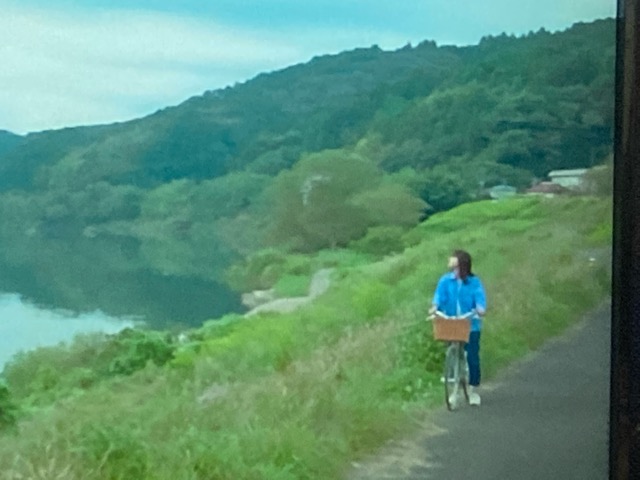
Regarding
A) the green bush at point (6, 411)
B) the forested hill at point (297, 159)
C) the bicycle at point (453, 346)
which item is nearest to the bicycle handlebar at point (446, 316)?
the bicycle at point (453, 346)

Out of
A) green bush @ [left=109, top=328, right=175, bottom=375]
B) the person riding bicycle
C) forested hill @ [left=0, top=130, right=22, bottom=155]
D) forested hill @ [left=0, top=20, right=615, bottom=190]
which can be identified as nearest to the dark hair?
the person riding bicycle

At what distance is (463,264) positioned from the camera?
1258 millimetres

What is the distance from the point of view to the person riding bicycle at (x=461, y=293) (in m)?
1.26

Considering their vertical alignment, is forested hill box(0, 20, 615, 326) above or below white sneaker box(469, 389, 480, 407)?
above

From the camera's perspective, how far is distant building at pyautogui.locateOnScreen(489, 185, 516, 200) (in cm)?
129

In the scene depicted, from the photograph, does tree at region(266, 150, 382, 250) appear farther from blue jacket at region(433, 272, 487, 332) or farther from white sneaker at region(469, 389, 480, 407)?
white sneaker at region(469, 389, 480, 407)

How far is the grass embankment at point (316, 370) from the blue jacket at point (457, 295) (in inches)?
0.5

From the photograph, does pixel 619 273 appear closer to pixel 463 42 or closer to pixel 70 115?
pixel 463 42

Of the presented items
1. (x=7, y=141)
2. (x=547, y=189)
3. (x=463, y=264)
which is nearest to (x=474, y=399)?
(x=463, y=264)

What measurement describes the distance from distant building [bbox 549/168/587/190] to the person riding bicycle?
15 cm

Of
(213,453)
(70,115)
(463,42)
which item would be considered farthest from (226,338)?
(463,42)

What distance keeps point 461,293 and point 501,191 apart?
136 millimetres

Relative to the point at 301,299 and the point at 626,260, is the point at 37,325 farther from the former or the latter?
the point at 626,260

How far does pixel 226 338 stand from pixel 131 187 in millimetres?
208
